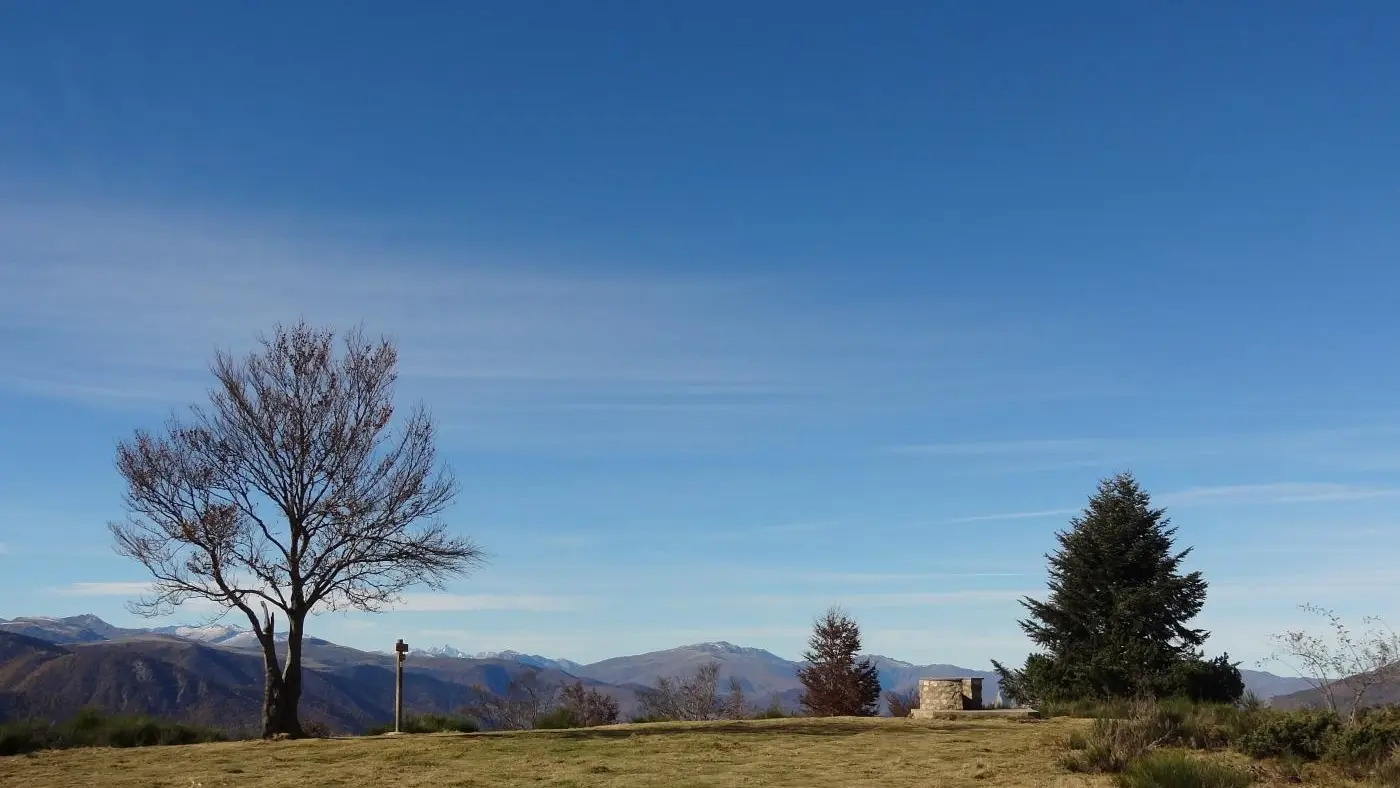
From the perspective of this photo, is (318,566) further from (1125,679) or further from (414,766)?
(1125,679)

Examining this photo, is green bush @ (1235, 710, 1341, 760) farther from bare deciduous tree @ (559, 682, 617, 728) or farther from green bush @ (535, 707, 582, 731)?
bare deciduous tree @ (559, 682, 617, 728)

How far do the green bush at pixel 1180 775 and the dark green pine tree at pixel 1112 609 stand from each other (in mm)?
20824

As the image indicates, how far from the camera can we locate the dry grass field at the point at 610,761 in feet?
47.7

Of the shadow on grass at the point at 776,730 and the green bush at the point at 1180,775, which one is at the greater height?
the green bush at the point at 1180,775

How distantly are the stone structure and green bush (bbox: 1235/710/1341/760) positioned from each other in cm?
1202

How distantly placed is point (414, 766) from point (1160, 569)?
26.4 meters

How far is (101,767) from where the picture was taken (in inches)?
672

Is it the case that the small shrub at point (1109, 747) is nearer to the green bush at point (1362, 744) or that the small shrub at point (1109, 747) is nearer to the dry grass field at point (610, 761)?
the dry grass field at point (610, 761)

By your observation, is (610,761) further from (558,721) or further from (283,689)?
(558,721)

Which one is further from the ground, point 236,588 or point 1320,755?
point 236,588

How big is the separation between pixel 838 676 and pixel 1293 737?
95.2 feet

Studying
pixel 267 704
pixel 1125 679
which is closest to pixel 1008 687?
pixel 1125 679

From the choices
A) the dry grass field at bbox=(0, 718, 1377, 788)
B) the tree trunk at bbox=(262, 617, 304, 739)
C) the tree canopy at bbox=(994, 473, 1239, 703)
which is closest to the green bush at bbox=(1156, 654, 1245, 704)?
the tree canopy at bbox=(994, 473, 1239, 703)

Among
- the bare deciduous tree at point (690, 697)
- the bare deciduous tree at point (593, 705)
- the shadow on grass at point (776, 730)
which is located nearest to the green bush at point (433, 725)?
the shadow on grass at point (776, 730)
